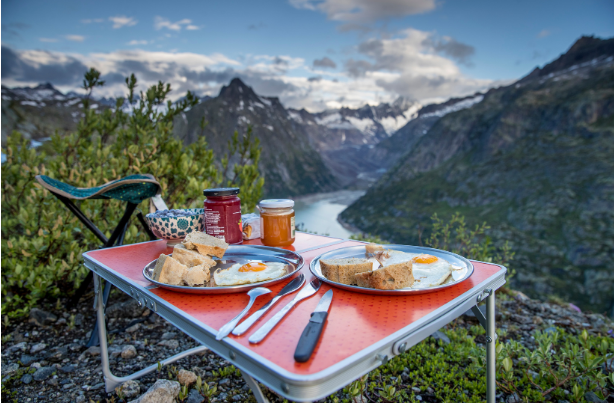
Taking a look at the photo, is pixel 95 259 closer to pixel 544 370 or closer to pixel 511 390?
pixel 511 390

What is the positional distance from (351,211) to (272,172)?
5358 centimetres

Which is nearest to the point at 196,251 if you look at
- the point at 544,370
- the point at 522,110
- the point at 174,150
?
the point at 544,370

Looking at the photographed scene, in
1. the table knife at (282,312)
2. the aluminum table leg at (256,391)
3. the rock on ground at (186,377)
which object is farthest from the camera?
the rock on ground at (186,377)

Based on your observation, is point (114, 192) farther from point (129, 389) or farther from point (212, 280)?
point (212, 280)

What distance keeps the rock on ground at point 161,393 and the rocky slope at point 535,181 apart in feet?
167

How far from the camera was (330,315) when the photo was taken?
1264 millimetres

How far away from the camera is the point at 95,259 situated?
214cm

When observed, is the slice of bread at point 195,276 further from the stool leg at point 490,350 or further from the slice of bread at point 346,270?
the stool leg at point 490,350

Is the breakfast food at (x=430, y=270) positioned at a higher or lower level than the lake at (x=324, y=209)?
higher

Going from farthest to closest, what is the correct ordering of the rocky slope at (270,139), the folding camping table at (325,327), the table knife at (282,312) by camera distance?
the rocky slope at (270,139)
the table knife at (282,312)
the folding camping table at (325,327)

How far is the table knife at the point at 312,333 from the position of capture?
0.94 meters

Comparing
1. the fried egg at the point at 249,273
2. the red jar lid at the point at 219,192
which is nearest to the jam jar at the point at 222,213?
the red jar lid at the point at 219,192

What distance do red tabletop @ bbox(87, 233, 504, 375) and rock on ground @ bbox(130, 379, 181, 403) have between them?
108cm

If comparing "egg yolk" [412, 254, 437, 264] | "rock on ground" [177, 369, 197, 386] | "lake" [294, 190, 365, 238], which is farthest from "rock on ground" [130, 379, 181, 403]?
"lake" [294, 190, 365, 238]
